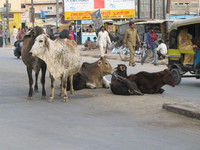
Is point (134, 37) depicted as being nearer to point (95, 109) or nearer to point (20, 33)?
point (95, 109)

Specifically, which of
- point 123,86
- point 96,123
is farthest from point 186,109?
point 123,86

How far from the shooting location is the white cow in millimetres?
10219

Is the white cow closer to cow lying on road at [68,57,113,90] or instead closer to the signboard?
cow lying on road at [68,57,113,90]

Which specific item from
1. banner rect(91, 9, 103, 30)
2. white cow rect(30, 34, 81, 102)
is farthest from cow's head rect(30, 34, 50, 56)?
banner rect(91, 9, 103, 30)

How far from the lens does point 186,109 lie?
8398 mm

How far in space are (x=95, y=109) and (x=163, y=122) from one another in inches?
76.8

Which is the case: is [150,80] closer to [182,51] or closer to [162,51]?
[182,51]

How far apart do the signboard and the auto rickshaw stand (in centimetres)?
3310

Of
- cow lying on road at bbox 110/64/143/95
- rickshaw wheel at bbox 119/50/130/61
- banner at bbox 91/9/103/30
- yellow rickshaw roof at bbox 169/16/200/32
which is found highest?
banner at bbox 91/9/103/30

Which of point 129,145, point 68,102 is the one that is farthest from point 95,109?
point 129,145

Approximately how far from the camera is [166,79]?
11305mm

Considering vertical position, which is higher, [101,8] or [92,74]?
[101,8]

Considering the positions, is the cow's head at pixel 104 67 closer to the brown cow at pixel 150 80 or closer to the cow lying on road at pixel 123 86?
the cow lying on road at pixel 123 86

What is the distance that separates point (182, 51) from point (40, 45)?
5226 millimetres
